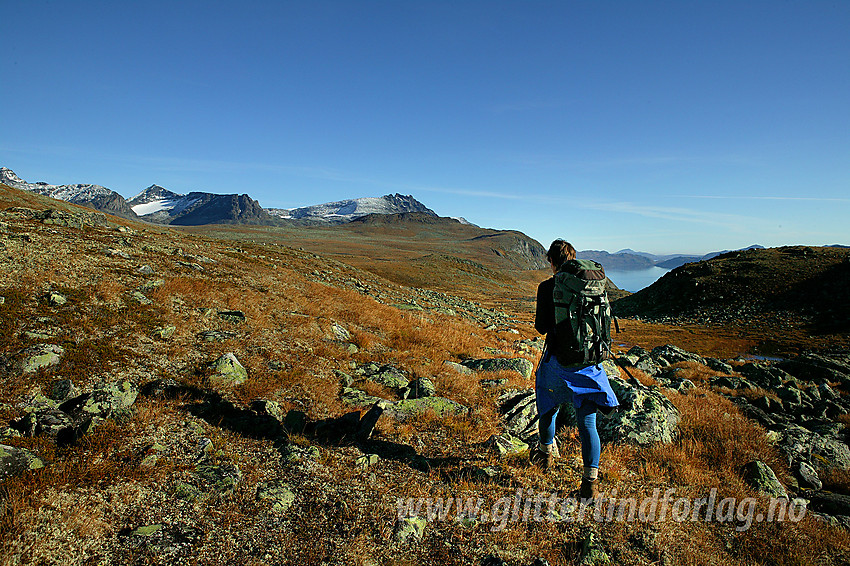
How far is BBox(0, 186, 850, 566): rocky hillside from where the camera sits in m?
4.34

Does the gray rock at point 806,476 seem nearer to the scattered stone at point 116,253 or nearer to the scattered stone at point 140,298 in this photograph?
the scattered stone at point 140,298

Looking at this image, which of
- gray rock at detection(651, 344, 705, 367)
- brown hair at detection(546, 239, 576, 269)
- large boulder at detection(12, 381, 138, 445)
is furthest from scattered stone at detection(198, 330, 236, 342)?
gray rock at detection(651, 344, 705, 367)

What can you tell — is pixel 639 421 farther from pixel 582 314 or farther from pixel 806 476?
pixel 582 314

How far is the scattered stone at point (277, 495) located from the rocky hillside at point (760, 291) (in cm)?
6694

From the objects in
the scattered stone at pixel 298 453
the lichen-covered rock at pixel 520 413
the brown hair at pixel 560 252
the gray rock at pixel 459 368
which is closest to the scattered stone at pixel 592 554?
the lichen-covered rock at pixel 520 413

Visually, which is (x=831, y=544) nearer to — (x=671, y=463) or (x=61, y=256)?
(x=671, y=463)

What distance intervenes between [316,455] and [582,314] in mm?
4630

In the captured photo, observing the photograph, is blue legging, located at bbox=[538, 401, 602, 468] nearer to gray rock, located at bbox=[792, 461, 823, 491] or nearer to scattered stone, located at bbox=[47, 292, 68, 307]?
Answer: gray rock, located at bbox=[792, 461, 823, 491]

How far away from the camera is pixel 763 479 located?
20.5 ft

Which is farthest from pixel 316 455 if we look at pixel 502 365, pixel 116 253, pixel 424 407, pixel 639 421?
pixel 116 253

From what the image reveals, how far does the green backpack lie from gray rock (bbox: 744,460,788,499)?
13.2 feet

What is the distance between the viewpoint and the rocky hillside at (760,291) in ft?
174

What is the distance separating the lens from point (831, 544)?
480 cm

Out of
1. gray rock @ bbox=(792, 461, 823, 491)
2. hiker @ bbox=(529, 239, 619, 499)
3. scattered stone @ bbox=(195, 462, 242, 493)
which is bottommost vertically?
gray rock @ bbox=(792, 461, 823, 491)
